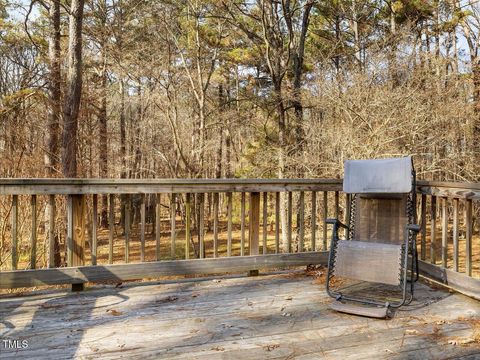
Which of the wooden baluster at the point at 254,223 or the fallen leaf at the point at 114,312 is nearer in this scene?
the fallen leaf at the point at 114,312

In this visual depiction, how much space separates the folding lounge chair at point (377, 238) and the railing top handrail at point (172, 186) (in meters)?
0.31

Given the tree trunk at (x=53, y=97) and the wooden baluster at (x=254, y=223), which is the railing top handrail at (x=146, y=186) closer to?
the wooden baluster at (x=254, y=223)

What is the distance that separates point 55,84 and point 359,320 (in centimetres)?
879

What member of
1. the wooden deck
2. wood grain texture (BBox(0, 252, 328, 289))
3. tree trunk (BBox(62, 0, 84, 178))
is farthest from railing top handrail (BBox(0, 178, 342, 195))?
tree trunk (BBox(62, 0, 84, 178))

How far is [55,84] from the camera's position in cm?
907

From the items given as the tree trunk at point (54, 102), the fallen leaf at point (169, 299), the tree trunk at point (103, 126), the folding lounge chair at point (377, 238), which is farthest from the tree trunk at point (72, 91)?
the folding lounge chair at point (377, 238)

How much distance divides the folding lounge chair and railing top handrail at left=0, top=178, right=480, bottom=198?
31 centimetres

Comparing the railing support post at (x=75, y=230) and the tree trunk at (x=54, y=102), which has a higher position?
the tree trunk at (x=54, y=102)

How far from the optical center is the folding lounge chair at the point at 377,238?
295 cm

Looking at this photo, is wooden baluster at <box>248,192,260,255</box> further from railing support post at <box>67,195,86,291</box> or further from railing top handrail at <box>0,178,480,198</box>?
railing support post at <box>67,195,86,291</box>

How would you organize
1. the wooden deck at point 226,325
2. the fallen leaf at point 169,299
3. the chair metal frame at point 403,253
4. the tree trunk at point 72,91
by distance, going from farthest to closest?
the tree trunk at point 72,91
the fallen leaf at point 169,299
the chair metal frame at point 403,253
the wooden deck at point 226,325

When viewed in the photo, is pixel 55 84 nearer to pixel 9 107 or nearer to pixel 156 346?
pixel 9 107

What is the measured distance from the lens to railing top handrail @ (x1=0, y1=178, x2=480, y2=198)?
3.16 m

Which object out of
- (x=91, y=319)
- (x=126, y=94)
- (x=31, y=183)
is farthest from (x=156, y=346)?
(x=126, y=94)
